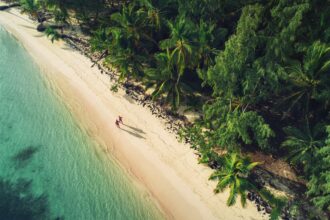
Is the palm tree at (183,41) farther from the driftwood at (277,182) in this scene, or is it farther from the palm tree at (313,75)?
the driftwood at (277,182)

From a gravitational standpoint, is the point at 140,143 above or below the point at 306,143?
below

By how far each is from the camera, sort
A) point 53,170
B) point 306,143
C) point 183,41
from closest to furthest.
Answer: point 306,143 → point 183,41 → point 53,170

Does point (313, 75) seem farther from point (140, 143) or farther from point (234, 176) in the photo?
point (140, 143)

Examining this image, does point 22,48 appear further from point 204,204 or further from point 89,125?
point 204,204

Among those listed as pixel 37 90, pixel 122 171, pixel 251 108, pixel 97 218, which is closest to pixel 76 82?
pixel 37 90

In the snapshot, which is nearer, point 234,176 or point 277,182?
point 234,176

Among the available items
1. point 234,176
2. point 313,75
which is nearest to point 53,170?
point 234,176

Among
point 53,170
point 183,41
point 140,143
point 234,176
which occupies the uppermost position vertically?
point 183,41

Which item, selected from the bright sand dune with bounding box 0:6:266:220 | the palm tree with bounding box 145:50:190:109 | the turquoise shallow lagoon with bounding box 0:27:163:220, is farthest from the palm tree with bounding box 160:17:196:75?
the turquoise shallow lagoon with bounding box 0:27:163:220
